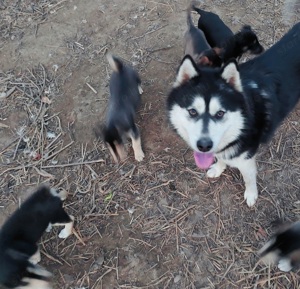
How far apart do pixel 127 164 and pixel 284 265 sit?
1.88 m

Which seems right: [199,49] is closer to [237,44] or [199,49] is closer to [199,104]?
[237,44]

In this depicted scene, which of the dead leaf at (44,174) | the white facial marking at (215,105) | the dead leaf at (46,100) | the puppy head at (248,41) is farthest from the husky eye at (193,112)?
the dead leaf at (46,100)

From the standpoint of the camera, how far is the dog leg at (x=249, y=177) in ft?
12.0

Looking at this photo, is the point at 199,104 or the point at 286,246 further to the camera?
the point at 199,104

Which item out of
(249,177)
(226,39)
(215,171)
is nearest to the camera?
(249,177)

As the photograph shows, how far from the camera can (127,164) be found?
4480 millimetres

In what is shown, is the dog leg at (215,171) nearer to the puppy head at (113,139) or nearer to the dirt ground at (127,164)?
the dirt ground at (127,164)

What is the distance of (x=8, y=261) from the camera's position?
3.40 meters

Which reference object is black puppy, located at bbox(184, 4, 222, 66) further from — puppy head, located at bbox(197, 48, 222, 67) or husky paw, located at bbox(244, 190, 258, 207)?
husky paw, located at bbox(244, 190, 258, 207)

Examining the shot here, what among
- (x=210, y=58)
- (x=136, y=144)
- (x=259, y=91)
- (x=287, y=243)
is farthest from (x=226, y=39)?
(x=287, y=243)

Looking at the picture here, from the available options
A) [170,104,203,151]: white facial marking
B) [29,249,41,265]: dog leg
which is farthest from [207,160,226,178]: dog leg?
[29,249,41,265]: dog leg

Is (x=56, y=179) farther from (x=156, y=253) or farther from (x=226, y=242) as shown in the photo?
(x=226, y=242)

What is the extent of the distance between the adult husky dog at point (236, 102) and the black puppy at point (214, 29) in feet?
3.04

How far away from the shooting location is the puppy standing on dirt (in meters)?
4.27
